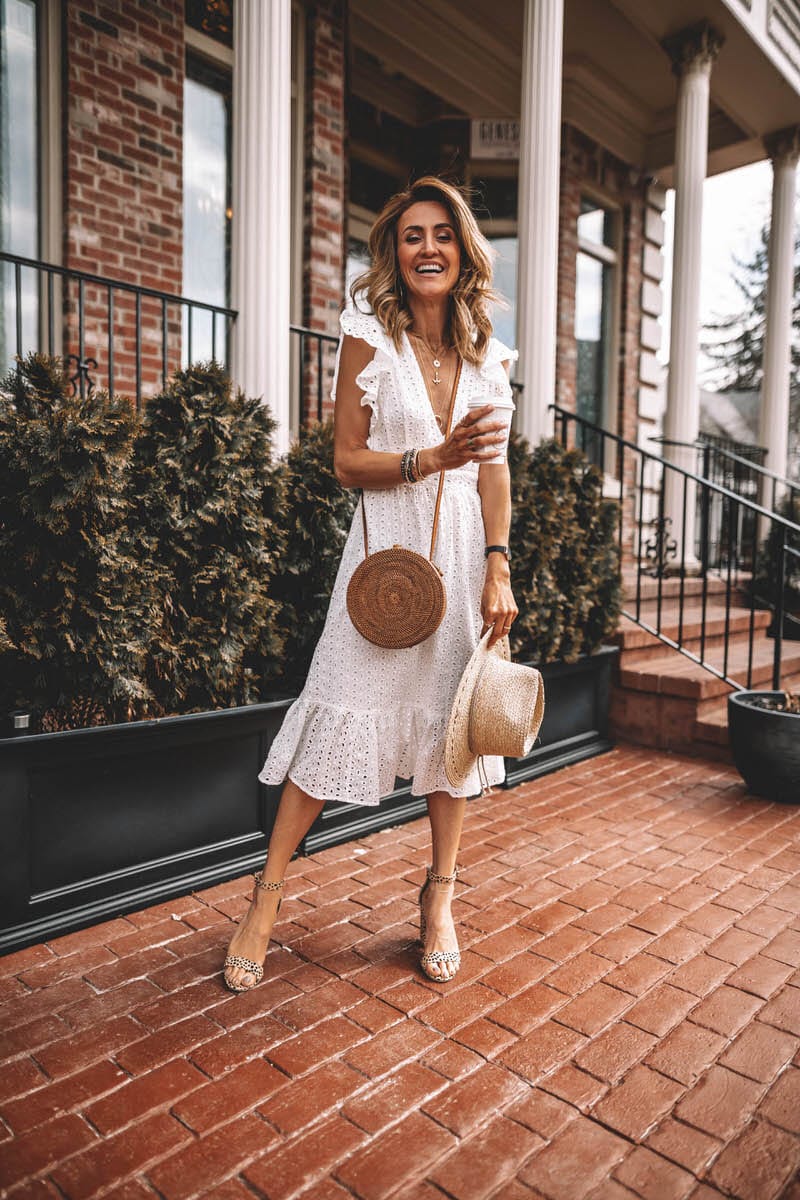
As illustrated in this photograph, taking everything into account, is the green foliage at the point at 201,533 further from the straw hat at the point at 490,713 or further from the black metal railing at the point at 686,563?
the black metal railing at the point at 686,563

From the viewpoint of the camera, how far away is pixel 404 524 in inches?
80.1

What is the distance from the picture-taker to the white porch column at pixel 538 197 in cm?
468

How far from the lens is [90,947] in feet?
7.41

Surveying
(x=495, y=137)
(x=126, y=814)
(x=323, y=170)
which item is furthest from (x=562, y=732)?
(x=495, y=137)

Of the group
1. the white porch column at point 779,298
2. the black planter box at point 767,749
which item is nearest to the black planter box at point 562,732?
the black planter box at point 767,749

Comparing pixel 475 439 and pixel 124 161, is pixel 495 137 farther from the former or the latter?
pixel 475 439

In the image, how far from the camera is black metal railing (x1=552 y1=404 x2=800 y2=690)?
448cm

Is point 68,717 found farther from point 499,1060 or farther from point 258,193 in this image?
point 258,193

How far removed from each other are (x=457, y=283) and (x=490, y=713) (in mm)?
1084

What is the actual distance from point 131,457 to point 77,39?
3.27m

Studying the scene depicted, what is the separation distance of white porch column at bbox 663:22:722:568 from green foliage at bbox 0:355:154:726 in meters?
4.98

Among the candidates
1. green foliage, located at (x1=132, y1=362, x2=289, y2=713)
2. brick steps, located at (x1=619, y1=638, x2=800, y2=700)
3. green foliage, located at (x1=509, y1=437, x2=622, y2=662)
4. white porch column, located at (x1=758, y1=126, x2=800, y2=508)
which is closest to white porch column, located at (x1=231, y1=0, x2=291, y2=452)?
green foliage, located at (x1=132, y1=362, x2=289, y2=713)

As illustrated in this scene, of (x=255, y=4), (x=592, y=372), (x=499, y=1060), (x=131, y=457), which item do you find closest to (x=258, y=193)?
(x=255, y=4)

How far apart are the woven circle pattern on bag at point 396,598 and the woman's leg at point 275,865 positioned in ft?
1.53
